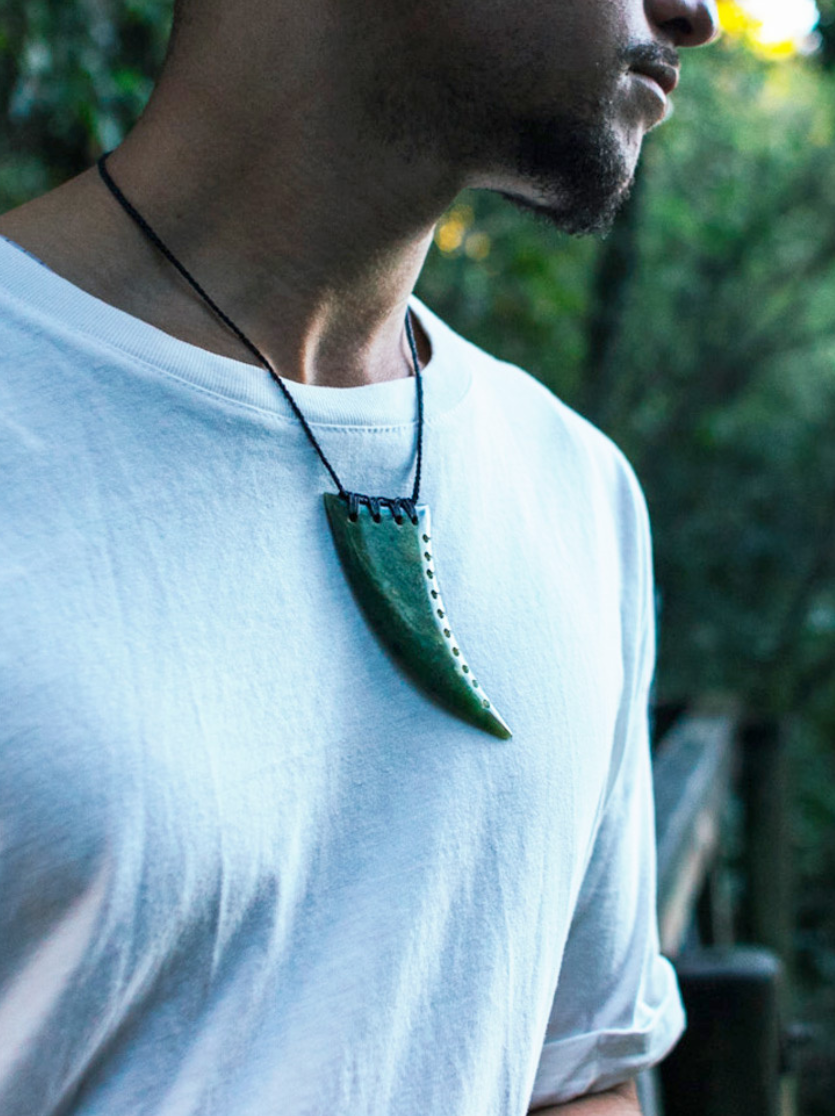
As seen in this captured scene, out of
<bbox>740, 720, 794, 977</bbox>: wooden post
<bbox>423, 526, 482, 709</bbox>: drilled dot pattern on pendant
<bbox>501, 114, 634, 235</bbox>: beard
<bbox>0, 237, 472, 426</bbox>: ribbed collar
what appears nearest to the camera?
<bbox>0, 237, 472, 426</bbox>: ribbed collar

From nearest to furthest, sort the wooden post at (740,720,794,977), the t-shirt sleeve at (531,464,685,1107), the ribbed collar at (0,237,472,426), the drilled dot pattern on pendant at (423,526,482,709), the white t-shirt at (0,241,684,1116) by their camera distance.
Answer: the white t-shirt at (0,241,684,1116)
the ribbed collar at (0,237,472,426)
the drilled dot pattern on pendant at (423,526,482,709)
the t-shirt sleeve at (531,464,685,1107)
the wooden post at (740,720,794,977)

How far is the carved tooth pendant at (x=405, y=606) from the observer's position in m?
1.00

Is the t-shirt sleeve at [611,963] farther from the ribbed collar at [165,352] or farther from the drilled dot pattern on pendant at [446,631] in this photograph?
the ribbed collar at [165,352]

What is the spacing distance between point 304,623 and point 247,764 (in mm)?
142

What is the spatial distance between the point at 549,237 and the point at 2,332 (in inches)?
272

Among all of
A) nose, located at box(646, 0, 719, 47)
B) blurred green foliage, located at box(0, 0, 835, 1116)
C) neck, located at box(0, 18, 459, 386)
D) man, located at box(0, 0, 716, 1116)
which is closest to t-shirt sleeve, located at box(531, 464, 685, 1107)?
man, located at box(0, 0, 716, 1116)

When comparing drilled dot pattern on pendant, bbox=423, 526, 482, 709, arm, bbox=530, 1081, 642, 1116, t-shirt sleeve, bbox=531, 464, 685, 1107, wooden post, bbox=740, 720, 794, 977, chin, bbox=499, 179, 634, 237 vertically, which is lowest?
wooden post, bbox=740, 720, 794, 977

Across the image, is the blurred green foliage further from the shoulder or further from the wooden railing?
the shoulder

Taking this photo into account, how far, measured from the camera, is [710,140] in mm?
9039

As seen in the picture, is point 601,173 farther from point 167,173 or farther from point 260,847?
point 260,847

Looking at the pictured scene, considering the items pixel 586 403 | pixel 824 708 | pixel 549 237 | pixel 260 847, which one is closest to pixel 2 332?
pixel 260 847

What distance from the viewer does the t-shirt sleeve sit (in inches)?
49.9

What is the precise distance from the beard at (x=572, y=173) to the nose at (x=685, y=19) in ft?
0.49

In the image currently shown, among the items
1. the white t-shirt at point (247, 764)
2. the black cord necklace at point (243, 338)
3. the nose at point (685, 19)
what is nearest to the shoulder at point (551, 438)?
the white t-shirt at point (247, 764)
